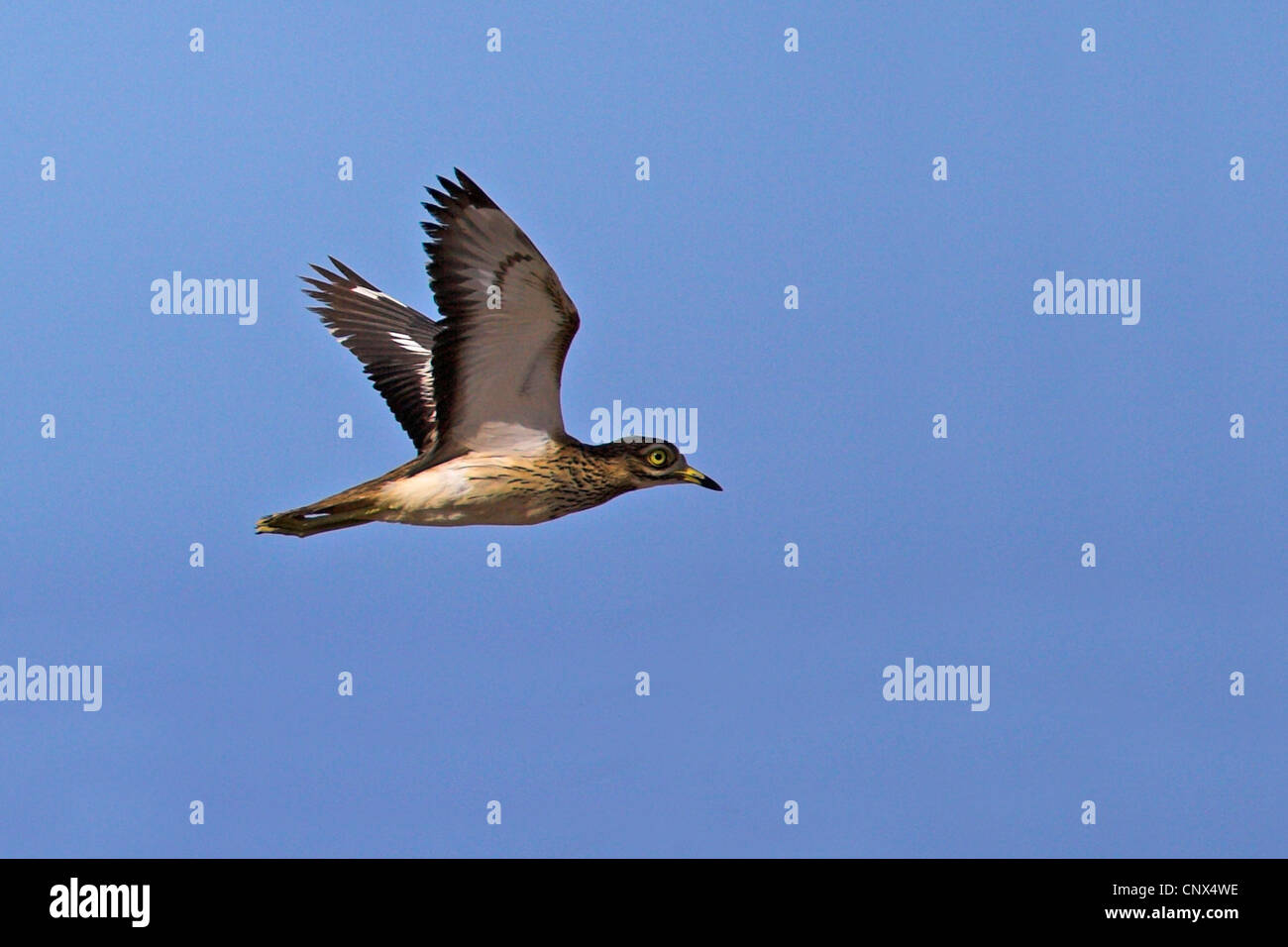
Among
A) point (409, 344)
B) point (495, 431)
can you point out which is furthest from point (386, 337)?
point (495, 431)

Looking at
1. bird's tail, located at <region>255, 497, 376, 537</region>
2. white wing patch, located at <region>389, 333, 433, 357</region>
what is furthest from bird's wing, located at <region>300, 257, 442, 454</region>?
bird's tail, located at <region>255, 497, 376, 537</region>

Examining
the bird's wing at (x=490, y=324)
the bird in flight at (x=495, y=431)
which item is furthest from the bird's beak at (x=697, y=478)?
the bird's wing at (x=490, y=324)

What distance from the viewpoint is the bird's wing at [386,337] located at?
1865cm

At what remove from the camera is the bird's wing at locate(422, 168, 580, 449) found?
49.0 ft

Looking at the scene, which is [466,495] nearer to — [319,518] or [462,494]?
[462,494]

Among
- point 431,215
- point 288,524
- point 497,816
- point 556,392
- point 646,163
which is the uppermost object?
point 646,163

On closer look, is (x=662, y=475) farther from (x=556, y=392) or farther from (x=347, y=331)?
(x=347, y=331)

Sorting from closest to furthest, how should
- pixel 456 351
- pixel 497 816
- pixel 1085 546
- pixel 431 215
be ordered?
1. pixel 431 215
2. pixel 456 351
3. pixel 497 816
4. pixel 1085 546

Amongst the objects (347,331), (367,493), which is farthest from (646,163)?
(367,493)

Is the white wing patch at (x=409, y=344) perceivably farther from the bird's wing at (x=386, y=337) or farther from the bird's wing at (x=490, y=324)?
the bird's wing at (x=490, y=324)

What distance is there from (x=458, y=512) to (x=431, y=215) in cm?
287

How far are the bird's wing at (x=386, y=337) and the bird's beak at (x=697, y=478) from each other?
2.93 meters

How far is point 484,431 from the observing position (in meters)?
16.5

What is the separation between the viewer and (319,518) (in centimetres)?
1612
